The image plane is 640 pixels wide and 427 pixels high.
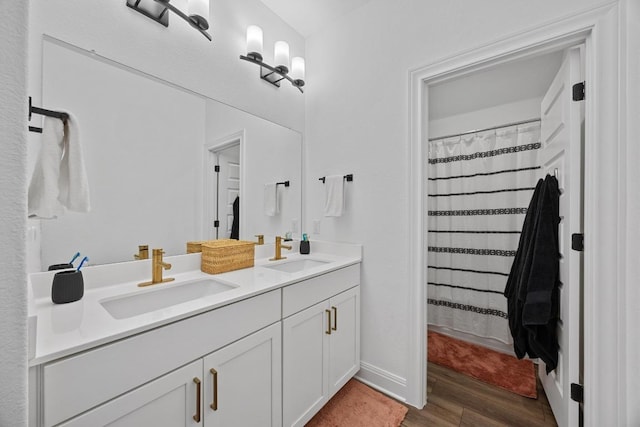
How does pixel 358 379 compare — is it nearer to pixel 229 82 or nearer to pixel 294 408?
pixel 294 408

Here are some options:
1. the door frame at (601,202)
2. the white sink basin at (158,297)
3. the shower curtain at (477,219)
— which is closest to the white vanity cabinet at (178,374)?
the white sink basin at (158,297)

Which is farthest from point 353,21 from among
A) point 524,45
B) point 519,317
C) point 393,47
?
point 519,317

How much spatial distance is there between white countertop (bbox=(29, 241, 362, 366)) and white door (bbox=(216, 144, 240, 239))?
27 centimetres

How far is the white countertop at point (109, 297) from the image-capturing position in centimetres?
67

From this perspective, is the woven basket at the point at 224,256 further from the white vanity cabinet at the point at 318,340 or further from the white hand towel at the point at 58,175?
the white hand towel at the point at 58,175

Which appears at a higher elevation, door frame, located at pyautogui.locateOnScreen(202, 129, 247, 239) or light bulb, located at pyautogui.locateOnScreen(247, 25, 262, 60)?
light bulb, located at pyautogui.locateOnScreen(247, 25, 262, 60)

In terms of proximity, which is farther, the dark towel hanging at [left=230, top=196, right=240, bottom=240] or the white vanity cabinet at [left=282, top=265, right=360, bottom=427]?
the dark towel hanging at [left=230, top=196, right=240, bottom=240]

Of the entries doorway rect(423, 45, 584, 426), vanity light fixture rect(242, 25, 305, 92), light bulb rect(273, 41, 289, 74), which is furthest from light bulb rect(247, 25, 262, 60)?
doorway rect(423, 45, 584, 426)

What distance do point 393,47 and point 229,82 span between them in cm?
109

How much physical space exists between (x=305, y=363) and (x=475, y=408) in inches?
43.6

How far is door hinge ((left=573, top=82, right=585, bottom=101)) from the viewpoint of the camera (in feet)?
3.97

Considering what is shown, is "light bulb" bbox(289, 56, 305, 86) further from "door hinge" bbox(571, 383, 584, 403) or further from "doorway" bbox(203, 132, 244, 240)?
"door hinge" bbox(571, 383, 584, 403)

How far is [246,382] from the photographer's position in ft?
3.51

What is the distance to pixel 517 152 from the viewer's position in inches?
89.8
